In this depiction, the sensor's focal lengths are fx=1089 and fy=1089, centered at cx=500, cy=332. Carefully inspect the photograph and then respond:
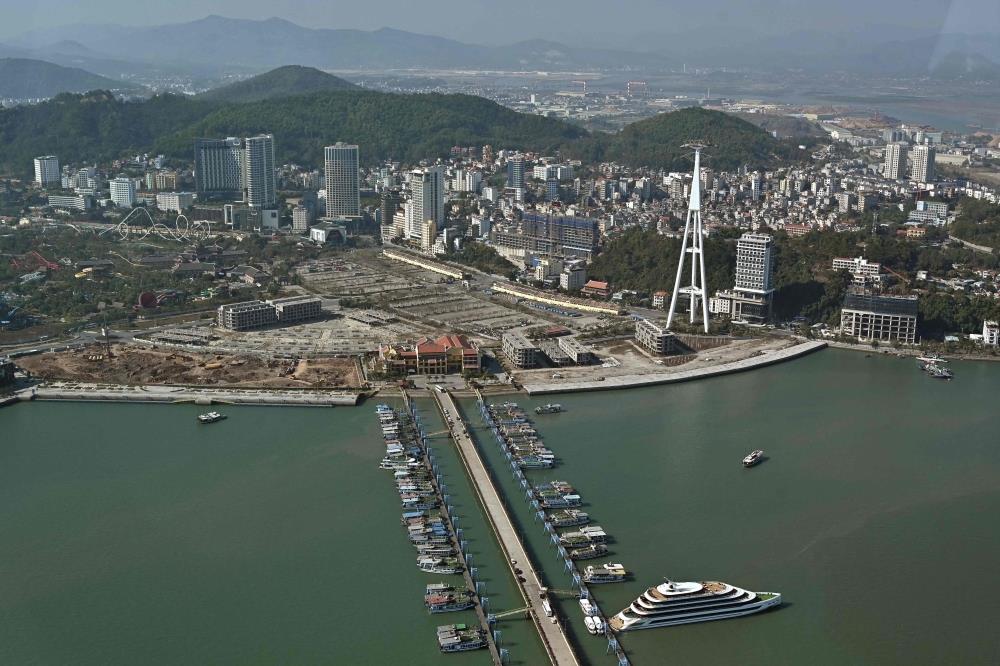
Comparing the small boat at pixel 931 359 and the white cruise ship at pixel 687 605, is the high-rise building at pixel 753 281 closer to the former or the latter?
the small boat at pixel 931 359

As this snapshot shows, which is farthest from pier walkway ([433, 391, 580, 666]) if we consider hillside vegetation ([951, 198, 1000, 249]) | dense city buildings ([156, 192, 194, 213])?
dense city buildings ([156, 192, 194, 213])

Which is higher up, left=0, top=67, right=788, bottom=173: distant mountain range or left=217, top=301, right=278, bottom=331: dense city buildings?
left=0, top=67, right=788, bottom=173: distant mountain range

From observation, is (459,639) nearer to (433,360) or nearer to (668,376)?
(433,360)

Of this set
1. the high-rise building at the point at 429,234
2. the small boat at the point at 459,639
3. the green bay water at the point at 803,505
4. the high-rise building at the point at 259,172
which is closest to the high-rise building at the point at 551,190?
the high-rise building at the point at 429,234

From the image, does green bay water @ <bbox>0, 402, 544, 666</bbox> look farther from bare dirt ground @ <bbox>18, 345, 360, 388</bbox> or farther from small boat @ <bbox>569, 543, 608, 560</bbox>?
bare dirt ground @ <bbox>18, 345, 360, 388</bbox>

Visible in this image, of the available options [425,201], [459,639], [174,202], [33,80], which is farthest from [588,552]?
[33,80]
